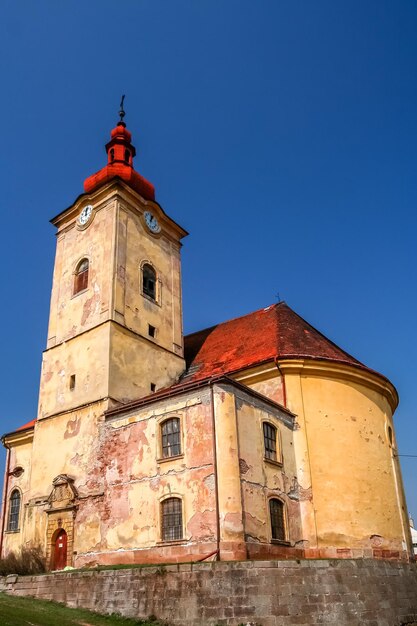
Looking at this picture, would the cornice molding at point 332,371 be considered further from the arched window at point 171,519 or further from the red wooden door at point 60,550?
the red wooden door at point 60,550

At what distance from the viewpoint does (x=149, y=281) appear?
27375 mm

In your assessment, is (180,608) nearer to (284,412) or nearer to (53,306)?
(284,412)

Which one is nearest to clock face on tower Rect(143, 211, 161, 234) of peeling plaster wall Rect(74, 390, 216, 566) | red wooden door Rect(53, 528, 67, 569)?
peeling plaster wall Rect(74, 390, 216, 566)

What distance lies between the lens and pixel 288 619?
1377 cm

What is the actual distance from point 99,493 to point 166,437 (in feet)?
11.5

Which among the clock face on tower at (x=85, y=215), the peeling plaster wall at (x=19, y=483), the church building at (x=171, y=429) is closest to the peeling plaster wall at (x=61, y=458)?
the church building at (x=171, y=429)

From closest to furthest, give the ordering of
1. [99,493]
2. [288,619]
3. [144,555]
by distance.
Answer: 1. [288,619]
2. [144,555]
3. [99,493]

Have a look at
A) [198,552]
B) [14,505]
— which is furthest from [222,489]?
[14,505]

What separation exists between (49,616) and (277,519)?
307 inches

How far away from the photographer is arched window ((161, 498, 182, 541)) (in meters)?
17.6

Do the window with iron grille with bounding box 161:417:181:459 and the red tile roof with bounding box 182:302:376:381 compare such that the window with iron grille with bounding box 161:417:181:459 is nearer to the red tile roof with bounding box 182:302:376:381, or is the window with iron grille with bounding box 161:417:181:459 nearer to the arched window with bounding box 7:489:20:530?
the red tile roof with bounding box 182:302:376:381

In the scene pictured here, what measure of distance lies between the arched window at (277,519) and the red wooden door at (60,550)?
25.5 feet

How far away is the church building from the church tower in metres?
0.08

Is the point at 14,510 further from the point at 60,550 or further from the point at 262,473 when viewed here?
→ the point at 262,473
